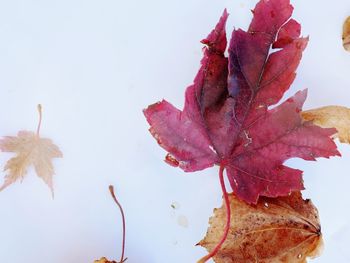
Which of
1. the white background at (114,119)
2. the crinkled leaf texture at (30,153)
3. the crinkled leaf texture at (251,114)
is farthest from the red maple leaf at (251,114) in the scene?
the crinkled leaf texture at (30,153)

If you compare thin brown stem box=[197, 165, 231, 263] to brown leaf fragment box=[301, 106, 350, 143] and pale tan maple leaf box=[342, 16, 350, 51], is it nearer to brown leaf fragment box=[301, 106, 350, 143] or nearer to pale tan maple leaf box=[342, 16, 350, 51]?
brown leaf fragment box=[301, 106, 350, 143]

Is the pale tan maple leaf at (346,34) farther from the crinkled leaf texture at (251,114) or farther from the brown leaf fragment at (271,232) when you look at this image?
the brown leaf fragment at (271,232)

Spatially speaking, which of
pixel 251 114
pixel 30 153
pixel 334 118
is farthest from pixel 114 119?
pixel 334 118

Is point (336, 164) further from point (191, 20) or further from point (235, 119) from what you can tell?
point (191, 20)

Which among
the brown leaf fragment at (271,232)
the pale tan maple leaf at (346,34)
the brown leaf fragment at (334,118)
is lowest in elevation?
the brown leaf fragment at (271,232)

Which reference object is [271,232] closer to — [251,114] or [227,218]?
[227,218]

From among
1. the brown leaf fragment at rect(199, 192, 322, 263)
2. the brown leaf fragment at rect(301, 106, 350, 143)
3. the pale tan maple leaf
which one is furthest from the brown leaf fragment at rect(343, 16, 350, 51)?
the brown leaf fragment at rect(199, 192, 322, 263)
